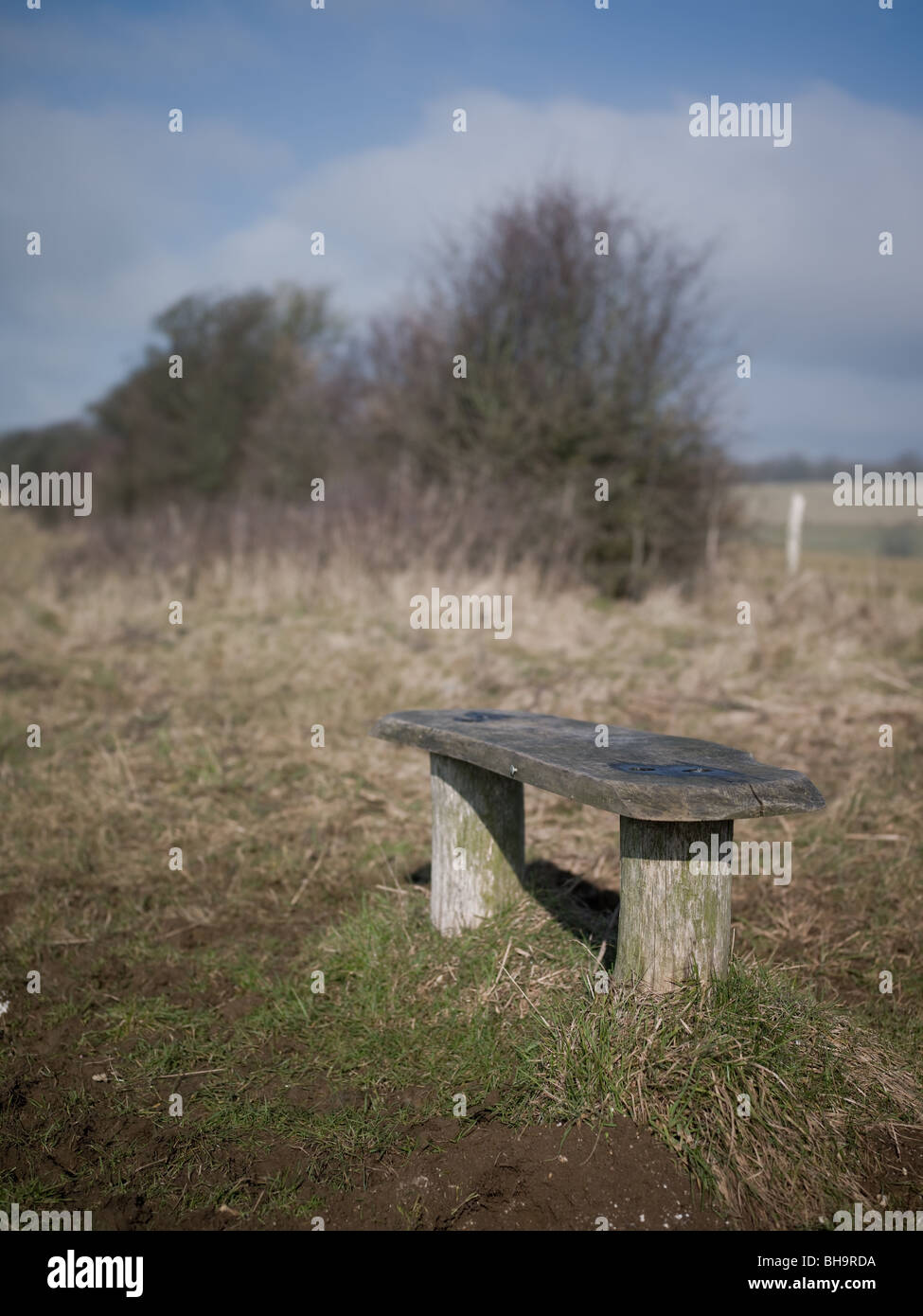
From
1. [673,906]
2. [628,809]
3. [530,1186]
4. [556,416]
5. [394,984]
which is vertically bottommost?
[530,1186]

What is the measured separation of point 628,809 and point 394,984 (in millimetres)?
1249

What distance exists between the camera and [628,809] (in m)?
2.41

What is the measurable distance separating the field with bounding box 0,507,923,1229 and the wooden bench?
0.13m

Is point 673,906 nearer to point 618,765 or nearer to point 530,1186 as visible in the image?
point 618,765

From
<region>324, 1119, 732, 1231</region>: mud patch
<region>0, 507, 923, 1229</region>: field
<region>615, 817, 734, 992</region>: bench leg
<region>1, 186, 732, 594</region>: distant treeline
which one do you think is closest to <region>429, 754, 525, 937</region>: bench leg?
<region>0, 507, 923, 1229</region>: field

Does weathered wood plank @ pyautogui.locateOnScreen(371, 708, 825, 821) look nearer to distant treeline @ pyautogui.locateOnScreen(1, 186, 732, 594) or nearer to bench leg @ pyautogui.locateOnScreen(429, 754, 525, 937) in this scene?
bench leg @ pyautogui.locateOnScreen(429, 754, 525, 937)

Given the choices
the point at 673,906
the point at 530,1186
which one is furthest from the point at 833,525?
the point at 530,1186

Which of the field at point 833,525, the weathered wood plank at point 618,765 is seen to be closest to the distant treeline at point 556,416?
the field at point 833,525

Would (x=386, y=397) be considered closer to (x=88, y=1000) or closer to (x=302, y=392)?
(x=302, y=392)

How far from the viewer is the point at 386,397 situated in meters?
13.6

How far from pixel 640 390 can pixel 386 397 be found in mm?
3662

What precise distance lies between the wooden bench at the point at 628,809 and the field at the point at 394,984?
0.13 metres

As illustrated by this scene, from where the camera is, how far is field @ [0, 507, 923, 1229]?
2.36 metres

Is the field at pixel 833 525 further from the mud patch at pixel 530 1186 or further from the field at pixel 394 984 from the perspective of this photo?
the mud patch at pixel 530 1186
